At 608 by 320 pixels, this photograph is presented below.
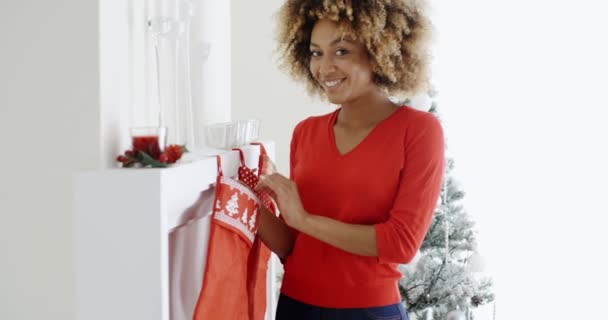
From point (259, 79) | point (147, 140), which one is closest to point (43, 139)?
point (147, 140)

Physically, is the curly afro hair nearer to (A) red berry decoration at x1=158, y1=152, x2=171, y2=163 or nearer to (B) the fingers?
(B) the fingers

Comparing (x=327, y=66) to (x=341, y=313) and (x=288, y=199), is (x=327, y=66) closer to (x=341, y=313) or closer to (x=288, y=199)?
(x=288, y=199)

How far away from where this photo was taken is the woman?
1.66 metres

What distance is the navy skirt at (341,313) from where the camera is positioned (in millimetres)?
1718

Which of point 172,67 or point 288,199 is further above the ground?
point 172,67

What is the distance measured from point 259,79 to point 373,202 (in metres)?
2.36

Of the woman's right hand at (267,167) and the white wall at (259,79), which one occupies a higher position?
the white wall at (259,79)

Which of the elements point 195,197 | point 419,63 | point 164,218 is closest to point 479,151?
point 419,63

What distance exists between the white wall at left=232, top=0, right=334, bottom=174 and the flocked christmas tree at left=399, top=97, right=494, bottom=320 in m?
1.11

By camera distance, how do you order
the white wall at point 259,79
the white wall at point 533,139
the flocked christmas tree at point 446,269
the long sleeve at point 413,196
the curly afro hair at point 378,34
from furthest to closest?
1. the white wall at point 259,79
2. the white wall at point 533,139
3. the flocked christmas tree at point 446,269
4. the curly afro hair at point 378,34
5. the long sleeve at point 413,196

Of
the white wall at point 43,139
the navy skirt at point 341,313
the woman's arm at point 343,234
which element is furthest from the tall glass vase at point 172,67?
the navy skirt at point 341,313

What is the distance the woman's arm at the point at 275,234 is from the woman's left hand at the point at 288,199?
0.14 metres

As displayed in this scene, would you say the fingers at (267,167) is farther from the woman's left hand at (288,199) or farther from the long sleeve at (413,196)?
the long sleeve at (413,196)

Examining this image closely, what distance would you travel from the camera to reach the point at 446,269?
3.07 meters
